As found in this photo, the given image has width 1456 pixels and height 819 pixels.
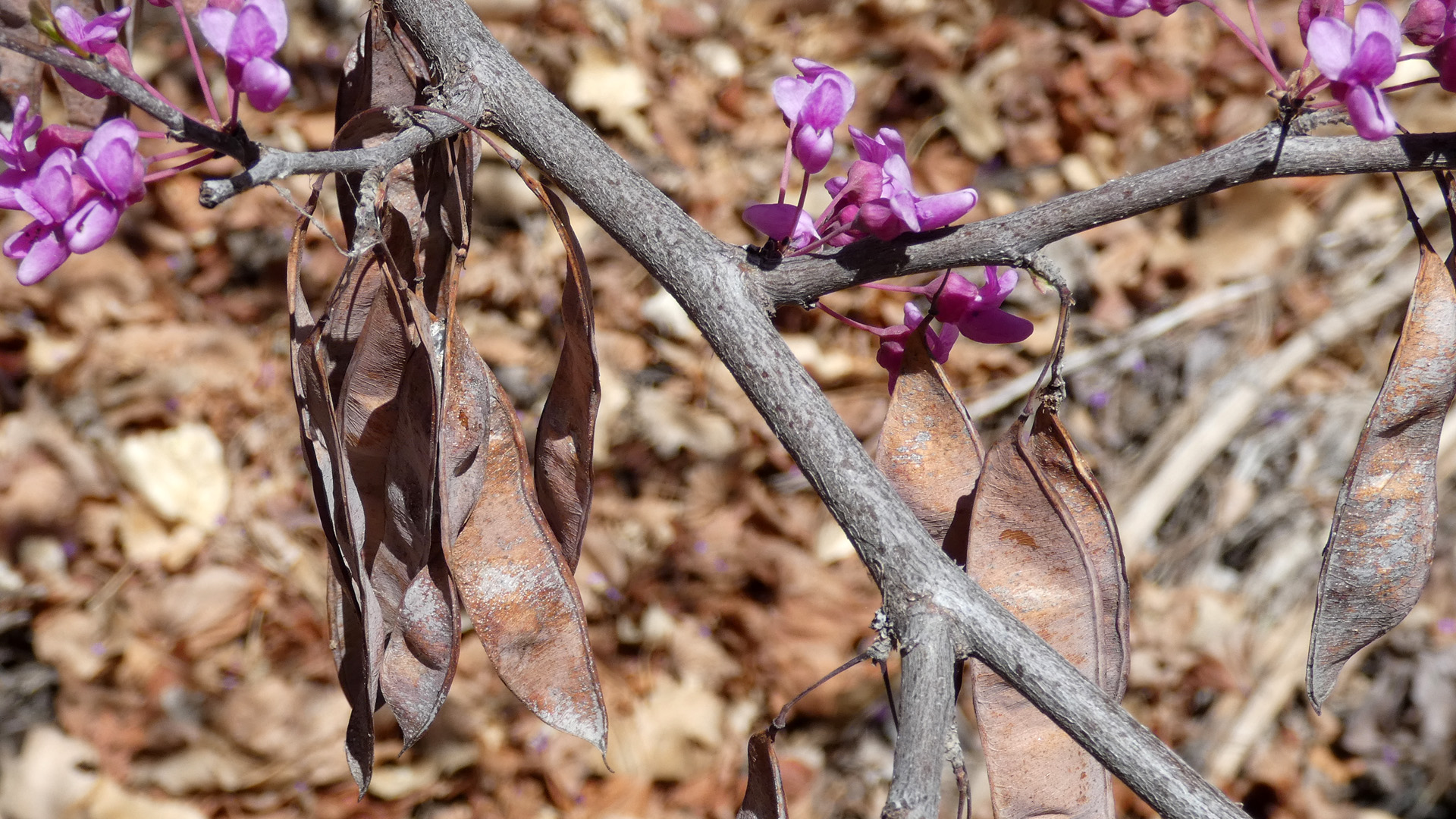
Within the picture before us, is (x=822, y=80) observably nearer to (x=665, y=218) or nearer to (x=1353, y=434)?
(x=665, y=218)

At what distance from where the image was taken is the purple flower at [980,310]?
32.3 inches

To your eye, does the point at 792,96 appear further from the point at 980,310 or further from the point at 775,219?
the point at 980,310

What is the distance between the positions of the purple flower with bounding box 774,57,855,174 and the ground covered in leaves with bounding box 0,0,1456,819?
1594 mm

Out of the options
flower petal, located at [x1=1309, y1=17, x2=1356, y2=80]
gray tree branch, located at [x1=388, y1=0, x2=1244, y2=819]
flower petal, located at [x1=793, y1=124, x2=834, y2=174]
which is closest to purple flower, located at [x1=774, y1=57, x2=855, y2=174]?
flower petal, located at [x1=793, y1=124, x2=834, y2=174]

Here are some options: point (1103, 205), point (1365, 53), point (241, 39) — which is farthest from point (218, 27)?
point (1365, 53)

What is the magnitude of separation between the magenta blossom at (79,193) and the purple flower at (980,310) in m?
0.60

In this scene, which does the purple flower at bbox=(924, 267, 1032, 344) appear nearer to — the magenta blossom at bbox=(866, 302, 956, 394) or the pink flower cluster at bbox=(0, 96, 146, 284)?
the magenta blossom at bbox=(866, 302, 956, 394)

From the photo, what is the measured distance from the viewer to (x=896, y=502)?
2.34 feet

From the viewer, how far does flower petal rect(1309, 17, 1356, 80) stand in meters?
0.61

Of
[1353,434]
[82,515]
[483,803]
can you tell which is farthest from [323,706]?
[1353,434]

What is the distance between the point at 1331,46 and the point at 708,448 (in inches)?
72.8

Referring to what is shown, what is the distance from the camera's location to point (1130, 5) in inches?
31.3

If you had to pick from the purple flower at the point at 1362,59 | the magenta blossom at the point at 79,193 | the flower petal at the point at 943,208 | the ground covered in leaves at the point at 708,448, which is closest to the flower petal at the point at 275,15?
the magenta blossom at the point at 79,193

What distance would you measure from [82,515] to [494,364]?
0.95 metres
